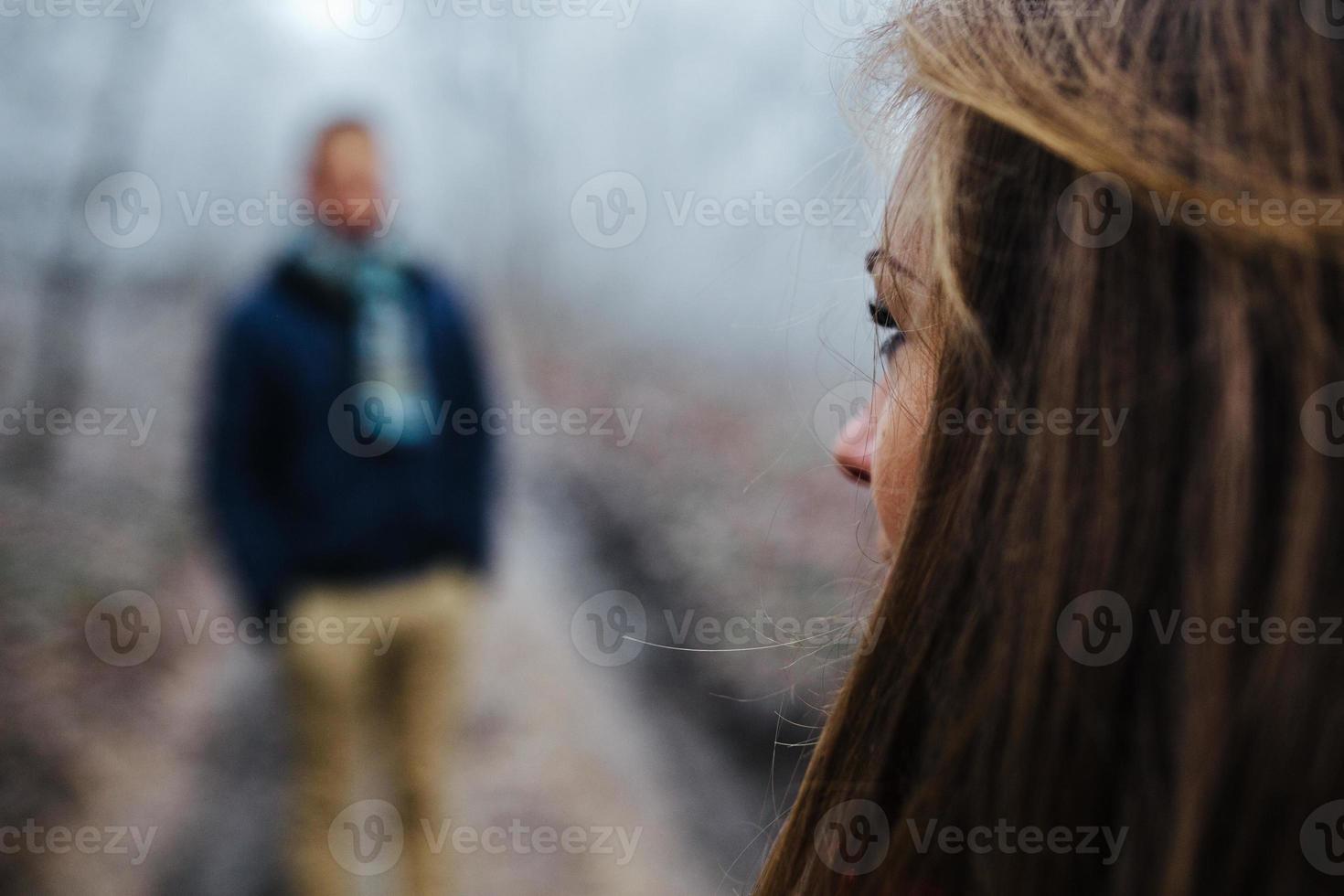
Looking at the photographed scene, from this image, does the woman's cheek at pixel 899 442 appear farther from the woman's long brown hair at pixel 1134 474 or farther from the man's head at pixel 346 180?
the man's head at pixel 346 180

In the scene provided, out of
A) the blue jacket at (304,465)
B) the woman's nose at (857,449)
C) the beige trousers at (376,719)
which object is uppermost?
the woman's nose at (857,449)

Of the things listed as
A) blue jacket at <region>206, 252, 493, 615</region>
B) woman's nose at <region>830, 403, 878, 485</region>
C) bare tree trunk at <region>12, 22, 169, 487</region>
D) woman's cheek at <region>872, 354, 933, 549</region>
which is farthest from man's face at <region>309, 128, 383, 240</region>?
bare tree trunk at <region>12, 22, 169, 487</region>

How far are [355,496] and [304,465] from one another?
14 centimetres

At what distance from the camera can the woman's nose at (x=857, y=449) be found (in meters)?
0.91

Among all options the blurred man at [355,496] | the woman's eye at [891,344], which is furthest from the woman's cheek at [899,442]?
the blurred man at [355,496]

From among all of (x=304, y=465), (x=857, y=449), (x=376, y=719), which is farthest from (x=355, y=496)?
(x=857, y=449)

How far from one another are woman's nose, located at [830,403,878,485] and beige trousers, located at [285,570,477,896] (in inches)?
54.1

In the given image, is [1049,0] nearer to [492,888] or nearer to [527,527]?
[492,888]

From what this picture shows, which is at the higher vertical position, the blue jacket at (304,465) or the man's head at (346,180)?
the man's head at (346,180)

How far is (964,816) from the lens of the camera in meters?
0.51

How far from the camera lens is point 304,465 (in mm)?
1919

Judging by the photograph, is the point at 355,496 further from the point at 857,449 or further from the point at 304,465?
the point at 857,449

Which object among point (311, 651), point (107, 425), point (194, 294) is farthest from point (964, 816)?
point (194, 294)

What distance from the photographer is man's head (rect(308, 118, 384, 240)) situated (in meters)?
2.09
